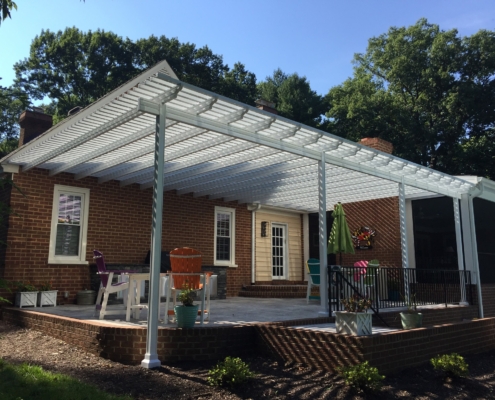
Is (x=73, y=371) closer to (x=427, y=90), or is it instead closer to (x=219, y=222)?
(x=219, y=222)

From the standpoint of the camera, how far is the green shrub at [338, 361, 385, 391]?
4422mm

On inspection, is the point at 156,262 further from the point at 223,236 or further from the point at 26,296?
the point at 223,236

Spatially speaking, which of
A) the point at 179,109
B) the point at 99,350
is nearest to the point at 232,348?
the point at 99,350

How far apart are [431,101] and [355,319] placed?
78.0 feet

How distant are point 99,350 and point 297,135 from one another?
436cm

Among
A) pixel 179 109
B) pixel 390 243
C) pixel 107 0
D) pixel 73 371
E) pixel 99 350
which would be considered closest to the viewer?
pixel 107 0

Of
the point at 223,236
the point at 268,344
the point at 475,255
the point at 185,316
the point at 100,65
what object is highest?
the point at 100,65

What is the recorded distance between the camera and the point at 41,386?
415cm

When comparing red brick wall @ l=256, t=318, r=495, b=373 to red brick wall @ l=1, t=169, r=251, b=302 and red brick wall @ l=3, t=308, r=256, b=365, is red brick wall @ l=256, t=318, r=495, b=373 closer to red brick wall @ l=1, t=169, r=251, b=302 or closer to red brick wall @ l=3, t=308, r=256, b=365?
red brick wall @ l=3, t=308, r=256, b=365

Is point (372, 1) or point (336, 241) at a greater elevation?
point (372, 1)

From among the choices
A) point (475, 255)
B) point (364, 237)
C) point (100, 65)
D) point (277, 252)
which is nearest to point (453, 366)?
point (475, 255)

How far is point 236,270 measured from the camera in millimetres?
12898

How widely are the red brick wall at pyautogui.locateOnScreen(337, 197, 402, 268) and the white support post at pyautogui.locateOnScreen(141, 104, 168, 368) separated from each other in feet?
27.9

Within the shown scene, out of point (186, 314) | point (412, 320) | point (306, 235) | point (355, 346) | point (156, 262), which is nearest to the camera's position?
point (355, 346)
